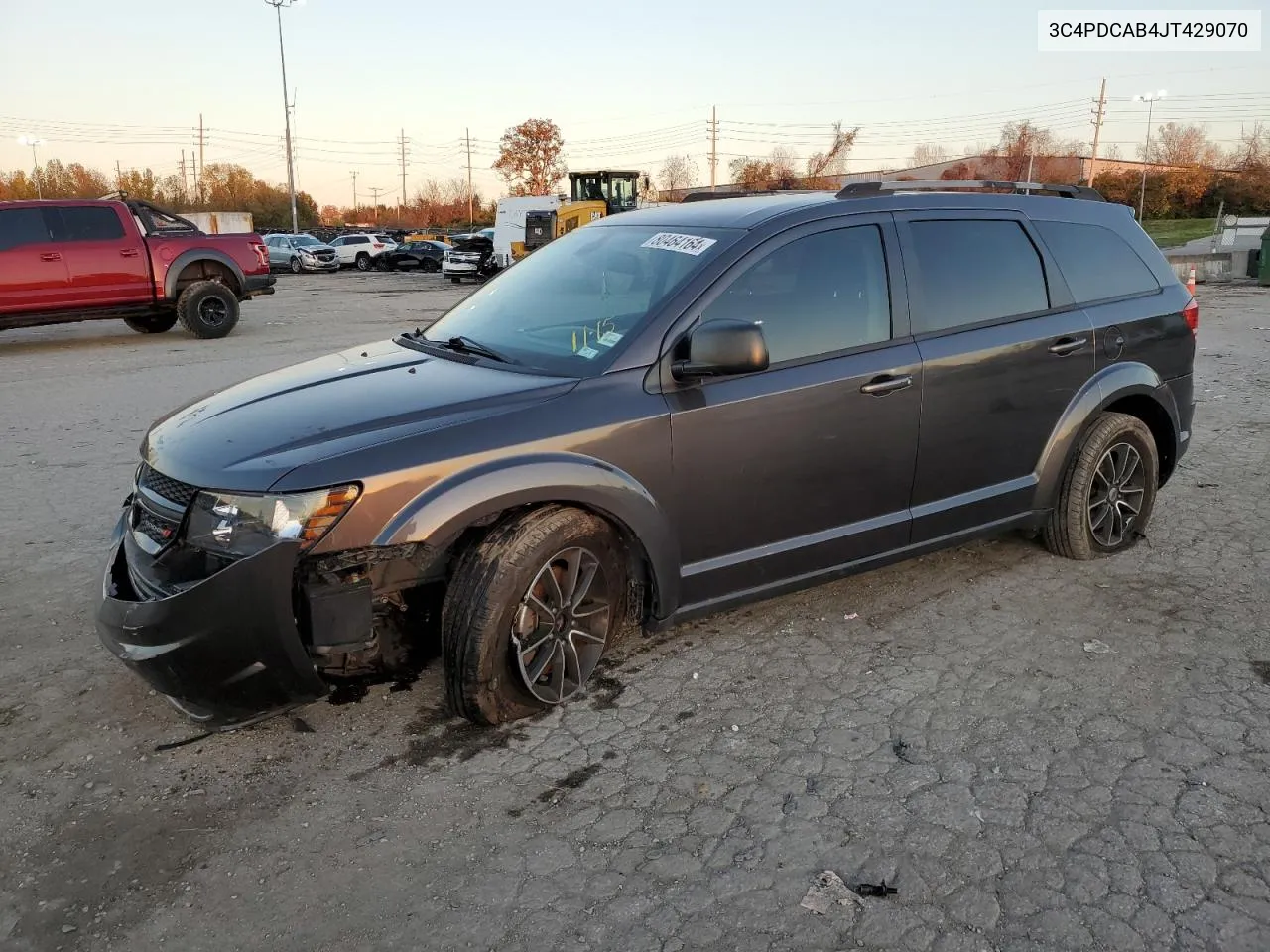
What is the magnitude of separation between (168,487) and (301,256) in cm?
3902

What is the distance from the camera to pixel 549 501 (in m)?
3.27

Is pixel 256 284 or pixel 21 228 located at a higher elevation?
pixel 21 228

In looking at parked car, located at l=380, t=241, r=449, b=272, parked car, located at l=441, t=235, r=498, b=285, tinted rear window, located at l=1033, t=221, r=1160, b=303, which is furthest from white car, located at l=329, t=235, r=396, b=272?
tinted rear window, located at l=1033, t=221, r=1160, b=303

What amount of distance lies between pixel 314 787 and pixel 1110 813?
7.61 feet

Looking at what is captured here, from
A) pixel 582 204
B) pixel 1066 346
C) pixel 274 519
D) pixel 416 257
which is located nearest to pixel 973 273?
pixel 1066 346

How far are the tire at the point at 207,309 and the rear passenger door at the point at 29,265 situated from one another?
1.64 metres

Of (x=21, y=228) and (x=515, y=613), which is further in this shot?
(x=21, y=228)

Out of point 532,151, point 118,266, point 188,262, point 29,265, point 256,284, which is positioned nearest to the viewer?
point 29,265

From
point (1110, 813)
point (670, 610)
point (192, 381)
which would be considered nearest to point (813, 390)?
point (670, 610)

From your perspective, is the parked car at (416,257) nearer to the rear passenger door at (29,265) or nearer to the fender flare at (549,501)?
the rear passenger door at (29,265)

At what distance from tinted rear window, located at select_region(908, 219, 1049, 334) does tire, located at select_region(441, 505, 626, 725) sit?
5.46 ft

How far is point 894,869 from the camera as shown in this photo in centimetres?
260

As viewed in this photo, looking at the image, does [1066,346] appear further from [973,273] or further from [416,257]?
[416,257]

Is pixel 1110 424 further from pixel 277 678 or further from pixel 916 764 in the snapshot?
pixel 277 678
